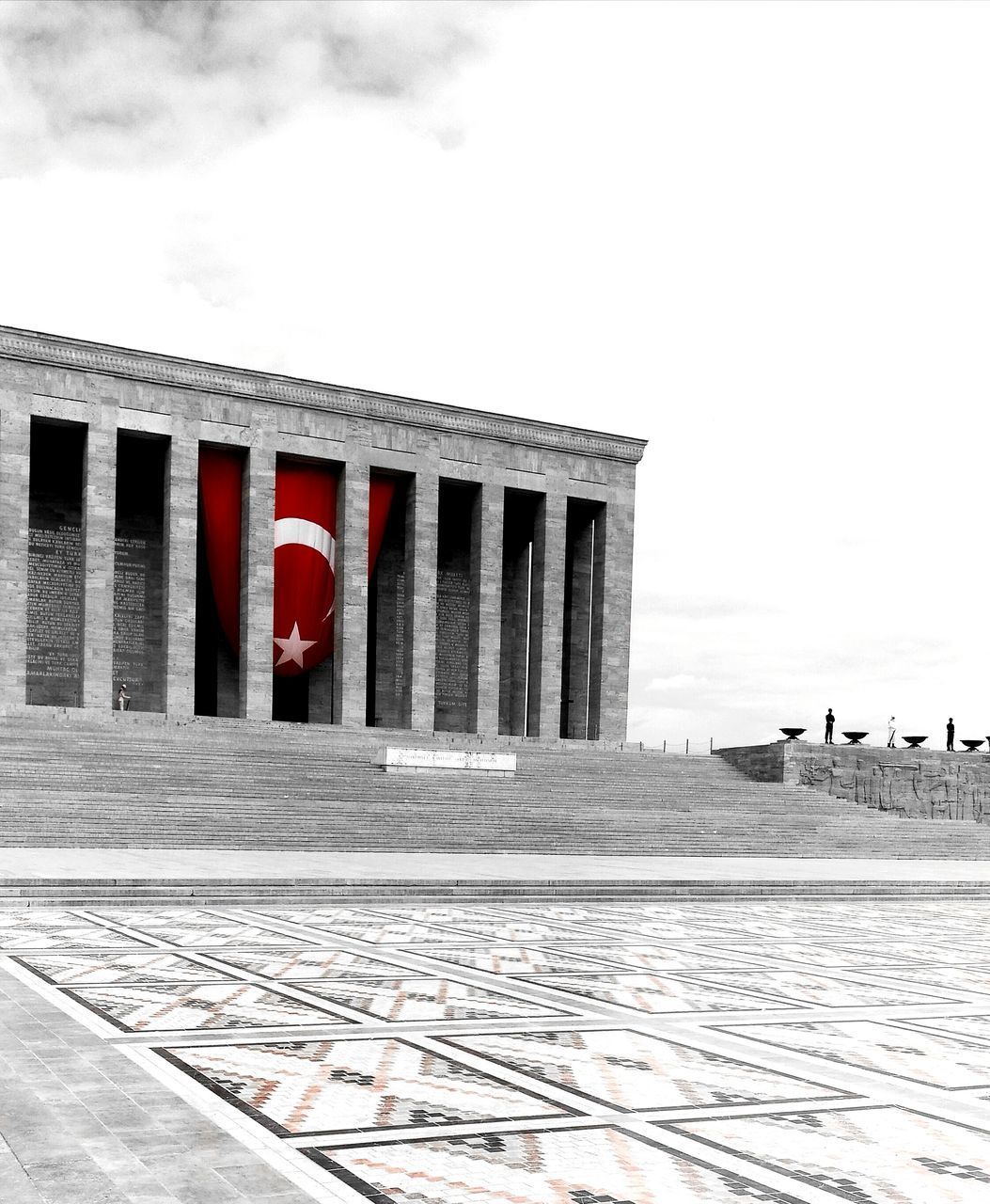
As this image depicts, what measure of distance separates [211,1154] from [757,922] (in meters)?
9.63

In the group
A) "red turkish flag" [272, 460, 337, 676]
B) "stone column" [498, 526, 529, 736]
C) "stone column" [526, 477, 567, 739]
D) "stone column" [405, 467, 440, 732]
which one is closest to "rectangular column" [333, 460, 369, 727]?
"red turkish flag" [272, 460, 337, 676]

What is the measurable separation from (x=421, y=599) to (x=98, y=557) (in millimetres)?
8621

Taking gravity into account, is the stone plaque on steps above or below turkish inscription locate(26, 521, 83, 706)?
below

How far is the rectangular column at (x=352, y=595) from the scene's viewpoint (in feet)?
117

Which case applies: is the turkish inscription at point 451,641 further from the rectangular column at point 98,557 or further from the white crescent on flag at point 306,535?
the rectangular column at point 98,557

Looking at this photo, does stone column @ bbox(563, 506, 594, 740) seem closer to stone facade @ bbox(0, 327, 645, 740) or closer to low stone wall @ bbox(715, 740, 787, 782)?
stone facade @ bbox(0, 327, 645, 740)

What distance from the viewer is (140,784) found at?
2203cm

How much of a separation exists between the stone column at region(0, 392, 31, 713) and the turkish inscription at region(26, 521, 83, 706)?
1.58 m

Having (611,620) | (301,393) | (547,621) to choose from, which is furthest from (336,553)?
(611,620)

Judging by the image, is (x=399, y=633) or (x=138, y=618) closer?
(x=138, y=618)

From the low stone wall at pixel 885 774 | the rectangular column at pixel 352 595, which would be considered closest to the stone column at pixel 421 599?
the rectangular column at pixel 352 595

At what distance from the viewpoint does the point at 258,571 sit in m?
34.7

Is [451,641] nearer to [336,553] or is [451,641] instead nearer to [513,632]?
[513,632]

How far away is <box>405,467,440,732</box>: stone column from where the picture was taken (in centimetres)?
3644
